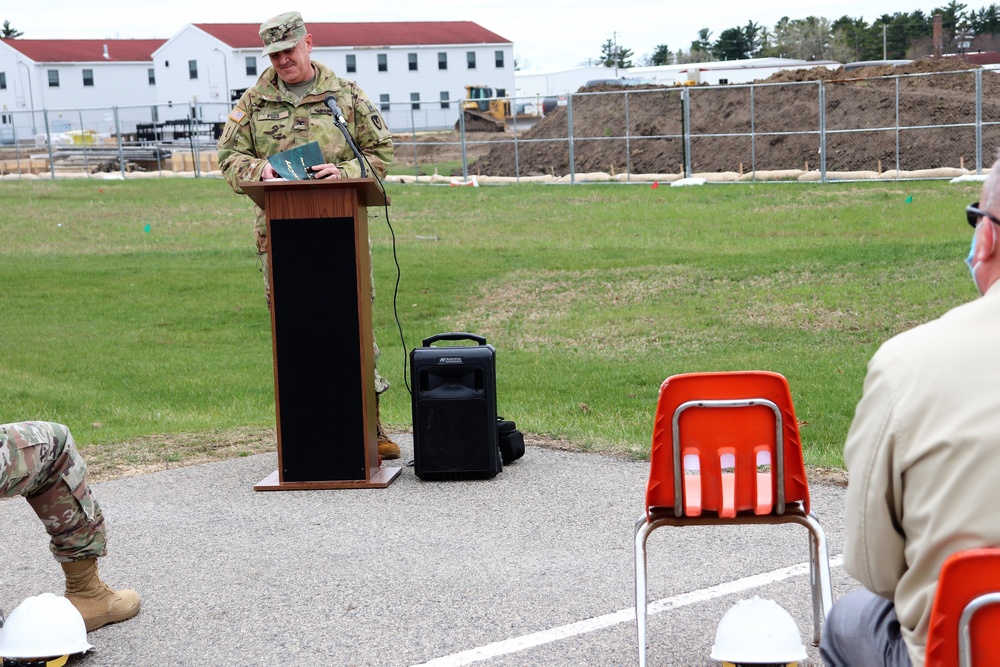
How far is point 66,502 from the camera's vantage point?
4.20 m

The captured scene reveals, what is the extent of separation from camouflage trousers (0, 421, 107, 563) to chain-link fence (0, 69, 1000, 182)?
84.2ft

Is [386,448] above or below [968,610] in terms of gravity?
below

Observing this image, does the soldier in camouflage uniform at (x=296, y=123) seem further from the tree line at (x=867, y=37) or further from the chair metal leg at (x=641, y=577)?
the tree line at (x=867, y=37)

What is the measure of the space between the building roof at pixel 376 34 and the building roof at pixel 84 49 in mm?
7366

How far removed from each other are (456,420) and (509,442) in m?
0.40

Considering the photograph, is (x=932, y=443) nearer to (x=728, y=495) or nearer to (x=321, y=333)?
(x=728, y=495)

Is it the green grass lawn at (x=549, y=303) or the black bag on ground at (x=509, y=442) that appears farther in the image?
the green grass lawn at (x=549, y=303)

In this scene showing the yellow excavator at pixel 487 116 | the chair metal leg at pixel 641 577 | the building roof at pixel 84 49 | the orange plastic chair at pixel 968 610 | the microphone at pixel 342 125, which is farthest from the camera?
the building roof at pixel 84 49

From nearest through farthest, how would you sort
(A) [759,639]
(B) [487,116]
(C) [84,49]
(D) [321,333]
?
(A) [759,639] < (D) [321,333] < (B) [487,116] < (C) [84,49]

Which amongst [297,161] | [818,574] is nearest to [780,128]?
[297,161]

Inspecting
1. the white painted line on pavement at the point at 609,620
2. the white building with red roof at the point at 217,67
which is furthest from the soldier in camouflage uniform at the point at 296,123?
the white building with red roof at the point at 217,67

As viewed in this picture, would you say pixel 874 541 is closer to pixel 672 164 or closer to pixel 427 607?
pixel 427 607

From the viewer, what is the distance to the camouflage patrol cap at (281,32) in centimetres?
650

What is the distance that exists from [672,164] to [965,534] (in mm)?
35883
